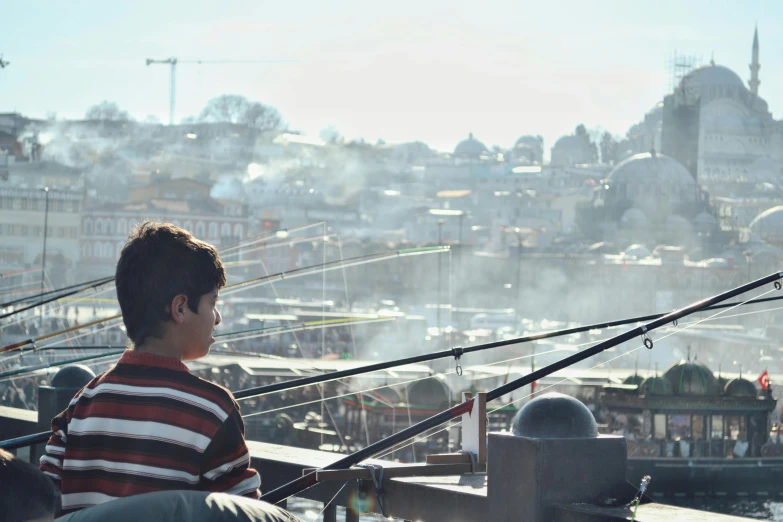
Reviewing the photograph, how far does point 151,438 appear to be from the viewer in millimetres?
1905

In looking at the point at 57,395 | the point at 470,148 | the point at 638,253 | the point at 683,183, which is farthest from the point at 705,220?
the point at 57,395

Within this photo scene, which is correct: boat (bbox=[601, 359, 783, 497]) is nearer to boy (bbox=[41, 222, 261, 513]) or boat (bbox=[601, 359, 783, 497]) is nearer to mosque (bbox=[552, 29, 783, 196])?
boy (bbox=[41, 222, 261, 513])

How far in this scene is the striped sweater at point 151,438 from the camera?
6.19 feet

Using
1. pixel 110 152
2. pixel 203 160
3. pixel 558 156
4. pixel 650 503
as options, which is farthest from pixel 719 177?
pixel 650 503

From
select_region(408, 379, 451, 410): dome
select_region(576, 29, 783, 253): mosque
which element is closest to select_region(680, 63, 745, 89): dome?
select_region(576, 29, 783, 253): mosque

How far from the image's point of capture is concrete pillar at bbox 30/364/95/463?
479 cm

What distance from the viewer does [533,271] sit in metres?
65.7

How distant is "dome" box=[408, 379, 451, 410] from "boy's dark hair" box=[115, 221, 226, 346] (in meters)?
18.0

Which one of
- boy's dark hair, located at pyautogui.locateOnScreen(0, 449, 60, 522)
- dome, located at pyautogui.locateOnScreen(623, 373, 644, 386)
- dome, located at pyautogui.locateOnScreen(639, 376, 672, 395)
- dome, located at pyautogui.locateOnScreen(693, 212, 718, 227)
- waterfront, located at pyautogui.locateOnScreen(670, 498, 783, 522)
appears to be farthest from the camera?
dome, located at pyautogui.locateOnScreen(693, 212, 718, 227)

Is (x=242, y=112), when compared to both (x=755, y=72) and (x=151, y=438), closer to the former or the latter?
(x=755, y=72)

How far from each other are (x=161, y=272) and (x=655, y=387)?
20.3 m

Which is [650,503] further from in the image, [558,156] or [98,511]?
[558,156]

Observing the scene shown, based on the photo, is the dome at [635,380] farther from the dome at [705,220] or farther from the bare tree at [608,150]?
the bare tree at [608,150]

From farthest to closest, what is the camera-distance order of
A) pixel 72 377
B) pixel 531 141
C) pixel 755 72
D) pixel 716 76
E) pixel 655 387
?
pixel 531 141, pixel 755 72, pixel 716 76, pixel 655 387, pixel 72 377
